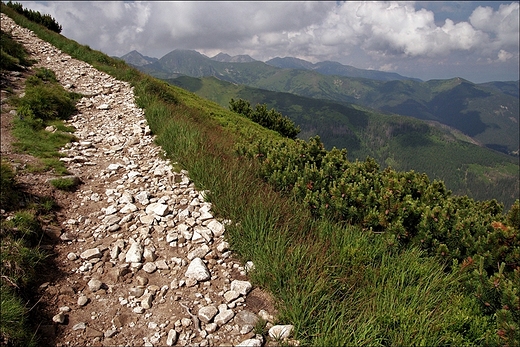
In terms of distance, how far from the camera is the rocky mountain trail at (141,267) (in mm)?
3680

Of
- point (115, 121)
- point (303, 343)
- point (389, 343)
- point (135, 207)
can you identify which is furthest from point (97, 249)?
point (115, 121)

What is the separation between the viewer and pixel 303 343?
11.2ft

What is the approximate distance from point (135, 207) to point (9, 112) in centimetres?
796

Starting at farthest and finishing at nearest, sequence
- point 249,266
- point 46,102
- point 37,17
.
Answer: point 37,17 → point 46,102 → point 249,266

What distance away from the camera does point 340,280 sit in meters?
4.30

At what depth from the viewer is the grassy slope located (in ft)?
11.9

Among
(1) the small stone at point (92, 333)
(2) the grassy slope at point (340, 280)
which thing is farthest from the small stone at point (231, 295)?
(1) the small stone at point (92, 333)

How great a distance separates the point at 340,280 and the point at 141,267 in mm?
3346

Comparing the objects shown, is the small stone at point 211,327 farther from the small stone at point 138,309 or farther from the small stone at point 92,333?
the small stone at point 92,333

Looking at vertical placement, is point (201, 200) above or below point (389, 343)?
above

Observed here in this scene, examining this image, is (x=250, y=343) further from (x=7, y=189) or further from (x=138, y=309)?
(x=7, y=189)

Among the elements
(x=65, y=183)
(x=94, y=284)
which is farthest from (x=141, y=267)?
(x=65, y=183)

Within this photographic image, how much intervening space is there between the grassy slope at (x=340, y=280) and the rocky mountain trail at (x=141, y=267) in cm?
33

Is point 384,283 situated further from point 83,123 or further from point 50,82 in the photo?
point 50,82
